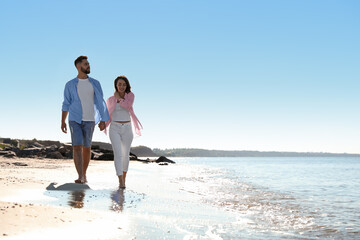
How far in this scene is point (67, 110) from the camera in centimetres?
728

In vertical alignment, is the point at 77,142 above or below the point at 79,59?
below

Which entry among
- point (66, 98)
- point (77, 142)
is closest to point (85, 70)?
point (66, 98)

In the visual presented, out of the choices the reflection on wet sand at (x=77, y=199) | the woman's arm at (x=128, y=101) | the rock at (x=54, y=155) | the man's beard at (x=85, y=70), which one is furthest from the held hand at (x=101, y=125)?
the rock at (x=54, y=155)

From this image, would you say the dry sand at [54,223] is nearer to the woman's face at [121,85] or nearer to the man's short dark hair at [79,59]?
the woman's face at [121,85]

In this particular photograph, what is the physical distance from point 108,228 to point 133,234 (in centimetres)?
27

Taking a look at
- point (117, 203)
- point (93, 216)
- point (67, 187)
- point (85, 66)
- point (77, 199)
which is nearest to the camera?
point (93, 216)

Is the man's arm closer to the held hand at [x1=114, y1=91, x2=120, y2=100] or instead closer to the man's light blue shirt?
the man's light blue shirt

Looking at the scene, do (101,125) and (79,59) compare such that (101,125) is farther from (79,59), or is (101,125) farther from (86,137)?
(79,59)

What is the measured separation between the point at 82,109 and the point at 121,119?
2.78 ft

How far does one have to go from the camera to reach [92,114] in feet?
24.1

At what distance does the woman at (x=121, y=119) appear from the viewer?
729cm

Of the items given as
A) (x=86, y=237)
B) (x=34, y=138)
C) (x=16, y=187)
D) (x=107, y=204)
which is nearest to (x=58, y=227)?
(x=86, y=237)

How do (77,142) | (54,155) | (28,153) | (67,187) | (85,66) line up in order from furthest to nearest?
(54,155), (28,153), (85,66), (77,142), (67,187)

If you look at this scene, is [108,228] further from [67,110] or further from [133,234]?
[67,110]
